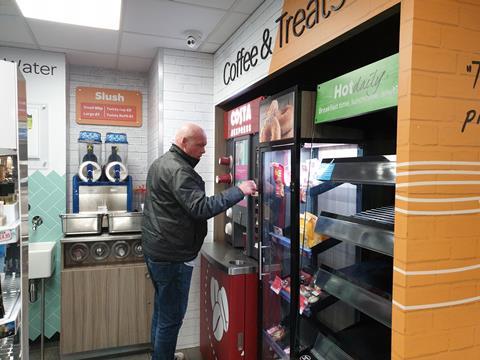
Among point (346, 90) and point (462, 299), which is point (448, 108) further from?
point (462, 299)

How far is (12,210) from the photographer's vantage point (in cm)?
197

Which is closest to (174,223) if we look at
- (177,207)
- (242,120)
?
(177,207)

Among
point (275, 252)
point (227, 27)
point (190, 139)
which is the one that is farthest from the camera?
point (227, 27)

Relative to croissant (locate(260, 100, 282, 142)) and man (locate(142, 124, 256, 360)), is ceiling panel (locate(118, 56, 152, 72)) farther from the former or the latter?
croissant (locate(260, 100, 282, 142))

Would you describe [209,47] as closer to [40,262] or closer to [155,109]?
[155,109]

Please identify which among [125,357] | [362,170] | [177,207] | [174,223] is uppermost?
[362,170]

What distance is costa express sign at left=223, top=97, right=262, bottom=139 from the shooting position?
278 centimetres

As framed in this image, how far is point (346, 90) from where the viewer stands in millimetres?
1708

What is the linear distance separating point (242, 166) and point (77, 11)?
1718mm

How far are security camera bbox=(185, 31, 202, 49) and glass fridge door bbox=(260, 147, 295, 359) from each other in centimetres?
131

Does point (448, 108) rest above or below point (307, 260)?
above

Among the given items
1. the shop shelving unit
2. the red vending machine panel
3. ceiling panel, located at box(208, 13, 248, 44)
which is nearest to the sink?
the red vending machine panel

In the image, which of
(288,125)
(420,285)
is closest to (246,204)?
(288,125)

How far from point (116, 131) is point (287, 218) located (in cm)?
283
